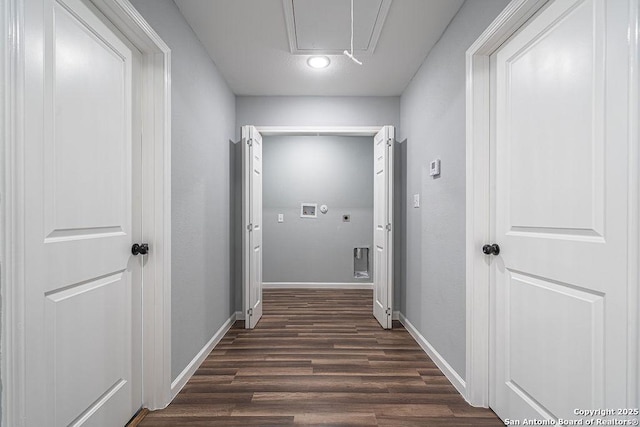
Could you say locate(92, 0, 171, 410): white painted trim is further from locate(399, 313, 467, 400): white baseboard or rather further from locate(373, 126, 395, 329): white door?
locate(373, 126, 395, 329): white door

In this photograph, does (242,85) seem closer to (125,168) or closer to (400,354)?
(125,168)

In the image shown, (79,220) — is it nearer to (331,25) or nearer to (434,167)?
(331,25)

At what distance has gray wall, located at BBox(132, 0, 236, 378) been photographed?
81.1 inches

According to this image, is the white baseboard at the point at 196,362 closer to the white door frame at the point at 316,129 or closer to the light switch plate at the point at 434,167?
the white door frame at the point at 316,129

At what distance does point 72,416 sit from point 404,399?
5.47 ft

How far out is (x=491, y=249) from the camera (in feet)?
6.08

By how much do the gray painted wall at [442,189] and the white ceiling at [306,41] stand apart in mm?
187

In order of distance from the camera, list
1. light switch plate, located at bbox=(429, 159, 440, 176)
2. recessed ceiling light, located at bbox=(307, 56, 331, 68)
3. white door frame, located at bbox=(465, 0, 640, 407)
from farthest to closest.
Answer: recessed ceiling light, located at bbox=(307, 56, 331, 68)
light switch plate, located at bbox=(429, 159, 440, 176)
white door frame, located at bbox=(465, 0, 640, 407)

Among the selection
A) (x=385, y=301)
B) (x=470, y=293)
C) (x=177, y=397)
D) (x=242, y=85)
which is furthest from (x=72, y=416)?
(x=242, y=85)

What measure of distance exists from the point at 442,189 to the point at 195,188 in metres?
1.81

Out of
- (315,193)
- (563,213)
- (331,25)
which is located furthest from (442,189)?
(315,193)

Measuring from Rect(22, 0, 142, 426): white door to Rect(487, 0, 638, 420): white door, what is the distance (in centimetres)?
192

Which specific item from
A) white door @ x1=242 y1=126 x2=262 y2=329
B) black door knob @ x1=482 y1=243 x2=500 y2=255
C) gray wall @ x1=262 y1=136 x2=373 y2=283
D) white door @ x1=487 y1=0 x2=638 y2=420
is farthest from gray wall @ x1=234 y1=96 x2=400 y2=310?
black door knob @ x1=482 y1=243 x2=500 y2=255

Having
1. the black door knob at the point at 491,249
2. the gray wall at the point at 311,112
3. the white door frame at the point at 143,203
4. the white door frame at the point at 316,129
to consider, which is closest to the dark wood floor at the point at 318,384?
the white door frame at the point at 143,203
